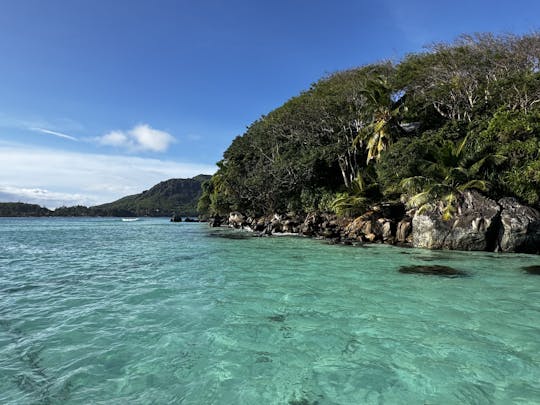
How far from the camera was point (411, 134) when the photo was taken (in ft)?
89.4

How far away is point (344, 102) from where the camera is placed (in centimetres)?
3055

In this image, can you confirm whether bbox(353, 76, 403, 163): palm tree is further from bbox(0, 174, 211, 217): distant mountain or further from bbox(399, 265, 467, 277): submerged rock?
bbox(0, 174, 211, 217): distant mountain

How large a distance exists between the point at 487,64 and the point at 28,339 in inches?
1175

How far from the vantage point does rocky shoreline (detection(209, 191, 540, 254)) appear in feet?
53.7

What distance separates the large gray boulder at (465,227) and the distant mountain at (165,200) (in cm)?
11796

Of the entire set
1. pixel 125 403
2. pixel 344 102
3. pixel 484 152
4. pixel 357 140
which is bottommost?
pixel 125 403

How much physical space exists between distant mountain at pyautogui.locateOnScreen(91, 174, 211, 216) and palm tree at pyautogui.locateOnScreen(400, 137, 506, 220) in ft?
383

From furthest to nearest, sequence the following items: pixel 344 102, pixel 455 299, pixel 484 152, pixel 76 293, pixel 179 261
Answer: pixel 344 102 < pixel 484 152 < pixel 179 261 < pixel 76 293 < pixel 455 299

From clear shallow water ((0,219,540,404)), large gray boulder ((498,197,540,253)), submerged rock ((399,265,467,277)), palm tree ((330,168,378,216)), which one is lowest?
clear shallow water ((0,219,540,404))

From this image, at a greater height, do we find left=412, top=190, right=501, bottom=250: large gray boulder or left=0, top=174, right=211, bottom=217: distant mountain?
left=0, top=174, right=211, bottom=217: distant mountain

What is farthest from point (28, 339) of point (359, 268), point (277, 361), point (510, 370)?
point (359, 268)

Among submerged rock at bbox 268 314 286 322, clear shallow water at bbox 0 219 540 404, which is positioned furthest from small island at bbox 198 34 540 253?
submerged rock at bbox 268 314 286 322

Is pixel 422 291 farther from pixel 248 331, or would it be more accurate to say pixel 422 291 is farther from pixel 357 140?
pixel 357 140

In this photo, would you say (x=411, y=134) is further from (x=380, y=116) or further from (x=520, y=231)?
(x=520, y=231)
